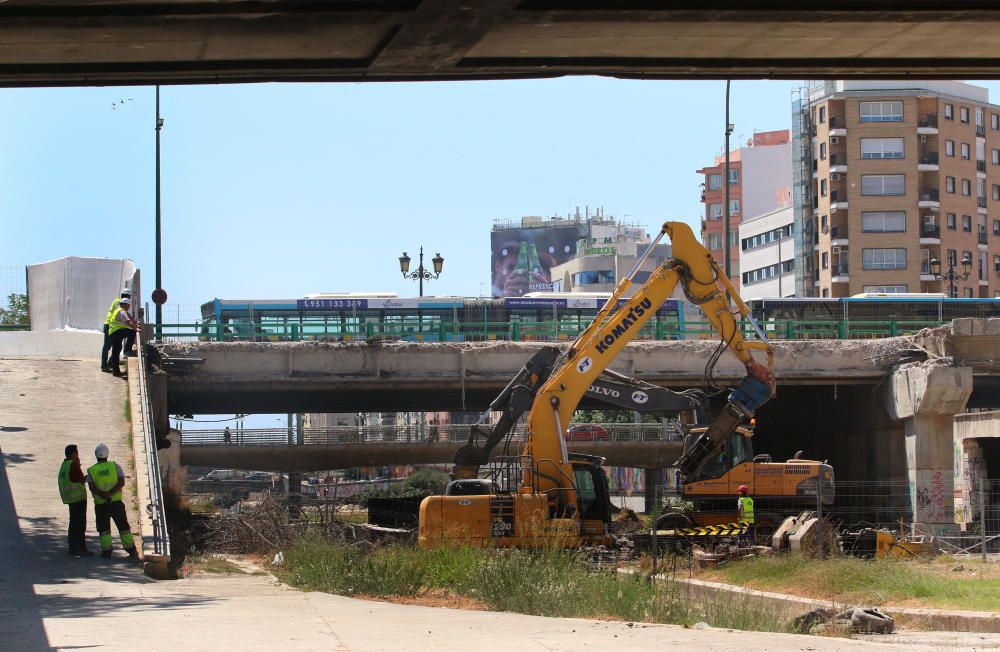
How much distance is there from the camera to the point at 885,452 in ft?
115

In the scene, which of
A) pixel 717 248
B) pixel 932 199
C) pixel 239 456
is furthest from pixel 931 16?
pixel 717 248

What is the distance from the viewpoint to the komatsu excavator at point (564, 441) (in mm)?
20359

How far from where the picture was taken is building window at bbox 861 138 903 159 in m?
91.9

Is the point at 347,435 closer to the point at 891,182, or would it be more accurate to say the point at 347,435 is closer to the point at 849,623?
the point at 849,623

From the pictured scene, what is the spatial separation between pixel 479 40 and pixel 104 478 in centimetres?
867

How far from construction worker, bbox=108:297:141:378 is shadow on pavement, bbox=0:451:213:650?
8.35m

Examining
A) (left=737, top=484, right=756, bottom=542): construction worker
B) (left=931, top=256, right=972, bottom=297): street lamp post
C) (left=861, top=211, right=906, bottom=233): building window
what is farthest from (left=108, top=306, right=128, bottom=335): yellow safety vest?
(left=861, top=211, right=906, bottom=233): building window

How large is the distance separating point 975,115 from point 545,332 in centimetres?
6618

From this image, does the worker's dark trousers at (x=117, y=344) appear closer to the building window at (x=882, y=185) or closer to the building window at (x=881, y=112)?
the building window at (x=882, y=185)

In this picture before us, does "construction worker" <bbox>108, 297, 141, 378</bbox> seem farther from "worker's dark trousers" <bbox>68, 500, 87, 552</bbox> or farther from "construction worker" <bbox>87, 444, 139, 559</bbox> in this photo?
"worker's dark trousers" <bbox>68, 500, 87, 552</bbox>

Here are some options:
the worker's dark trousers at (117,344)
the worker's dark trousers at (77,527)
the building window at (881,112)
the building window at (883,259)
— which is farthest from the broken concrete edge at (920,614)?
the building window at (881,112)

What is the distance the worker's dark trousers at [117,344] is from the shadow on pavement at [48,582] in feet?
28.1

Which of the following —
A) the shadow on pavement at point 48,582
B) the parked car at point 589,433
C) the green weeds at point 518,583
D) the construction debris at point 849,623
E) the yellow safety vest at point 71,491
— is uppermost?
the yellow safety vest at point 71,491

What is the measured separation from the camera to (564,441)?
2208 cm
